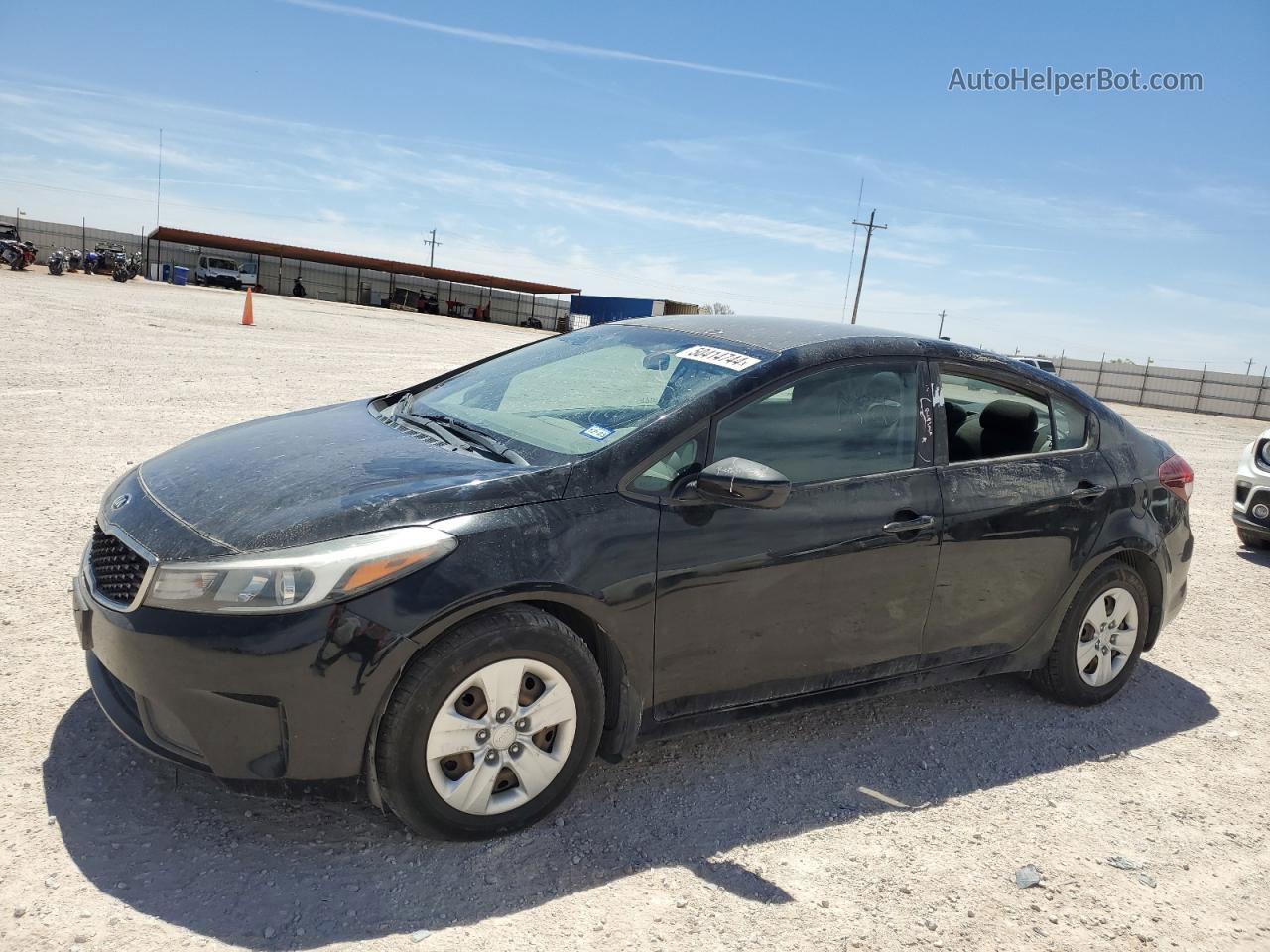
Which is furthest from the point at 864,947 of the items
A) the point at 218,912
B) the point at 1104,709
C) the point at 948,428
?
the point at 1104,709

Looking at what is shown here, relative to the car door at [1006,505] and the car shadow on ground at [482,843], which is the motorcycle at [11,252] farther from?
the car door at [1006,505]

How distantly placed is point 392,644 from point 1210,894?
2.68 metres

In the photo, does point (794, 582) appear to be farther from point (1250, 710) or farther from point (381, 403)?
point (1250, 710)

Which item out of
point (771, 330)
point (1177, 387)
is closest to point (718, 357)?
point (771, 330)

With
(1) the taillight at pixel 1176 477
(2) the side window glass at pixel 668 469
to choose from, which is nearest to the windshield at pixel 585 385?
(2) the side window glass at pixel 668 469

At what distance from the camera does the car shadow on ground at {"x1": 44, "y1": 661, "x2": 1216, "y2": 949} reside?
2.68 metres

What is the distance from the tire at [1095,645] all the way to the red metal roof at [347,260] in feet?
176

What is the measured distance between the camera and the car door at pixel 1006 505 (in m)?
3.92

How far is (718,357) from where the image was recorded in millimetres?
3738

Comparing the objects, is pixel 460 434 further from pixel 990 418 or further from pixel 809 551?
pixel 990 418

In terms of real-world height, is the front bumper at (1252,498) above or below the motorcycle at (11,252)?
below

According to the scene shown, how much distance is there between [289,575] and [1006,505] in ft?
9.06

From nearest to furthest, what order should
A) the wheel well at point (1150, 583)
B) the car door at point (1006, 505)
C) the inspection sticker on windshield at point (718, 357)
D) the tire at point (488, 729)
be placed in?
the tire at point (488, 729), the inspection sticker on windshield at point (718, 357), the car door at point (1006, 505), the wheel well at point (1150, 583)

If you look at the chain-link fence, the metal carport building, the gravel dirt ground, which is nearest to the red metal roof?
the metal carport building
